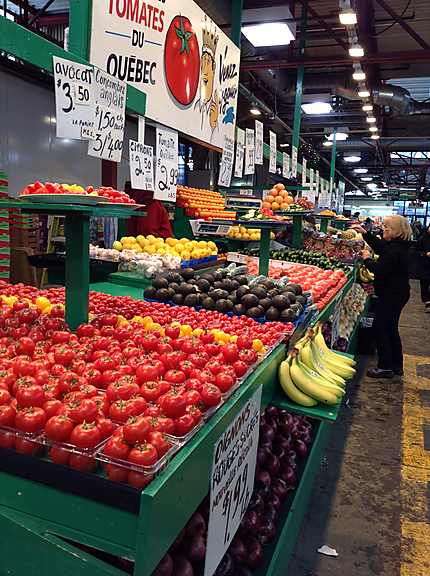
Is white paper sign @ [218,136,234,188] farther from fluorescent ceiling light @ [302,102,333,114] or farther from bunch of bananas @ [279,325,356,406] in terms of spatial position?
fluorescent ceiling light @ [302,102,333,114]

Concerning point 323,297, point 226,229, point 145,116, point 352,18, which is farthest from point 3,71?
point 323,297

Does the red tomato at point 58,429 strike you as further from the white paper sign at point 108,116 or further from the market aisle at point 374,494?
the market aisle at point 374,494

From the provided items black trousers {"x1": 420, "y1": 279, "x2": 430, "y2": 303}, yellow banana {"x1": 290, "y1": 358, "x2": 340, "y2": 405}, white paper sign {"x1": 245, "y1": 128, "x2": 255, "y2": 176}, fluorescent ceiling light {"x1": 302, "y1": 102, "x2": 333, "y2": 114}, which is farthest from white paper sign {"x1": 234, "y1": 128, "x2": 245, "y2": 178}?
black trousers {"x1": 420, "y1": 279, "x2": 430, "y2": 303}

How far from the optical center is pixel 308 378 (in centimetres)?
274

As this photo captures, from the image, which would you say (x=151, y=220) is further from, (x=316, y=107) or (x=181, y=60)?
(x=316, y=107)

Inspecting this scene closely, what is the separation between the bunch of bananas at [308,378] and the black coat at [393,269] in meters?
3.20

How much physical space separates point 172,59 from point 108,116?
1.51 meters

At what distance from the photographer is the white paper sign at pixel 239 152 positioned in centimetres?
644

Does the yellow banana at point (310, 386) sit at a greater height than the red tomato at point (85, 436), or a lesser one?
lesser

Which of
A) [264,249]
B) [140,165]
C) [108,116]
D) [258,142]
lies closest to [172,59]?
[140,165]

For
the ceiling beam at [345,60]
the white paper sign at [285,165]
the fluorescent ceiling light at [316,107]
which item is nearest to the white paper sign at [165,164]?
the white paper sign at [285,165]

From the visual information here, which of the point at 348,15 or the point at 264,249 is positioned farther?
the point at 348,15

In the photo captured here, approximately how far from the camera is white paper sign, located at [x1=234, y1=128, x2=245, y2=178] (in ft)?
21.1

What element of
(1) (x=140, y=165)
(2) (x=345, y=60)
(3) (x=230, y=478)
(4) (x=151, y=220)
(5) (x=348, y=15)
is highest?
(2) (x=345, y=60)
